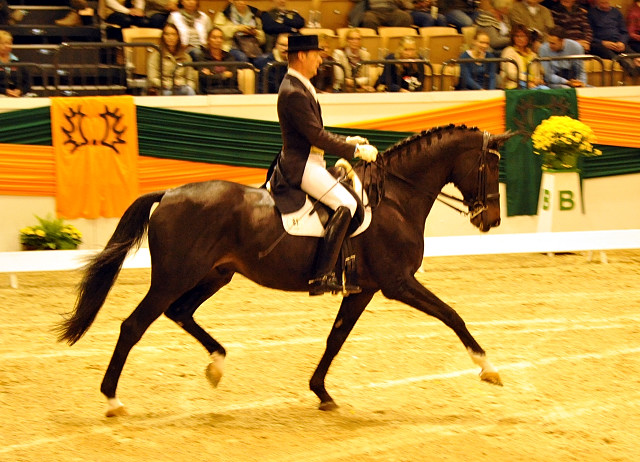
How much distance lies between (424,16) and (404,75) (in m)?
1.82

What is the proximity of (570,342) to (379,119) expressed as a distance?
5014mm

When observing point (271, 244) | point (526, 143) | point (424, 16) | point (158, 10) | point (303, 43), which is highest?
point (303, 43)

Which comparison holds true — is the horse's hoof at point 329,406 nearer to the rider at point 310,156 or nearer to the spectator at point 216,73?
the rider at point 310,156

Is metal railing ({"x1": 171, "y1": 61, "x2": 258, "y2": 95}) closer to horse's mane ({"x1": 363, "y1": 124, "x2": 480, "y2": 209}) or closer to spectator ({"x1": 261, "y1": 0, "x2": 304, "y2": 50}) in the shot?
spectator ({"x1": 261, "y1": 0, "x2": 304, "y2": 50})

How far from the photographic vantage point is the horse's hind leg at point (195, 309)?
577 centimetres

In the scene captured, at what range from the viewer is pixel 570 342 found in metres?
7.21

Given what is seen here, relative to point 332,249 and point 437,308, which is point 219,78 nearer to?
point 332,249

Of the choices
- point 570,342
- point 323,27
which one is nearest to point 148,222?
point 570,342

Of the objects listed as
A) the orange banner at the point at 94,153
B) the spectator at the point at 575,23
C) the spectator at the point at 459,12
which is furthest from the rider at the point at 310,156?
the spectator at the point at 575,23

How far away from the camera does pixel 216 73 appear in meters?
11.0

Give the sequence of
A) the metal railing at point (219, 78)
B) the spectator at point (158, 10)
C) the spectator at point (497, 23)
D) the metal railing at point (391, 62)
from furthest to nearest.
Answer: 1. the spectator at point (497, 23)
2. the spectator at point (158, 10)
3. the metal railing at point (391, 62)
4. the metal railing at point (219, 78)

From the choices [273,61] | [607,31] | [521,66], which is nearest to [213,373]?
[273,61]

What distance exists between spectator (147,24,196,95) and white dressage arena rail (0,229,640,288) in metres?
2.13

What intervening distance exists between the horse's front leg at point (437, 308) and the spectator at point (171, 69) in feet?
19.9
